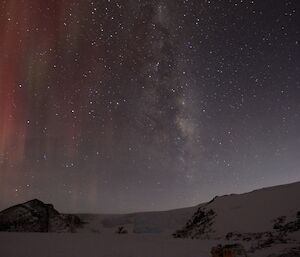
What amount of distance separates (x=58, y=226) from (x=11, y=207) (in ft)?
24.3

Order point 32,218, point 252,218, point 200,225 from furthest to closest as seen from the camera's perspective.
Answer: point 32,218
point 200,225
point 252,218

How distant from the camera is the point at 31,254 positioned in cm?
1275

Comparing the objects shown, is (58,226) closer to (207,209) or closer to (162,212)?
(207,209)

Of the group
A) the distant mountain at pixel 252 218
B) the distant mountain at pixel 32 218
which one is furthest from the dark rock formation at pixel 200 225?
the distant mountain at pixel 32 218

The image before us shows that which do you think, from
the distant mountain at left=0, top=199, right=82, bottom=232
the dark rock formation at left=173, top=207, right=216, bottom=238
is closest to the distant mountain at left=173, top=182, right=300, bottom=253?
the dark rock formation at left=173, top=207, right=216, bottom=238

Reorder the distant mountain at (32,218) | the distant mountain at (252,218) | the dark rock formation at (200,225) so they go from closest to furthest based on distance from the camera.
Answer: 1. the distant mountain at (252,218)
2. the dark rock formation at (200,225)
3. the distant mountain at (32,218)

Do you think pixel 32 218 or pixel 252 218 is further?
pixel 32 218

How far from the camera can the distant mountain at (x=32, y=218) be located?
4525 centimetres

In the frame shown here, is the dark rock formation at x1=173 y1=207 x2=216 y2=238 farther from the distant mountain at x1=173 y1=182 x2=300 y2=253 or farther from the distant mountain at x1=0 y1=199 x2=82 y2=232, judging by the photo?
A: the distant mountain at x1=0 y1=199 x2=82 y2=232

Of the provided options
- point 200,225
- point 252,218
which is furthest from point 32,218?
point 252,218

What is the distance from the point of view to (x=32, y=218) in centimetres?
4806

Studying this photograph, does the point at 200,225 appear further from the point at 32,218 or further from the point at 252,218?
the point at 32,218

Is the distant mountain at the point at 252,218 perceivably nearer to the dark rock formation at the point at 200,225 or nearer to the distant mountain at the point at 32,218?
the dark rock formation at the point at 200,225

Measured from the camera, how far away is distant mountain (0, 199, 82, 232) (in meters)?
45.2
